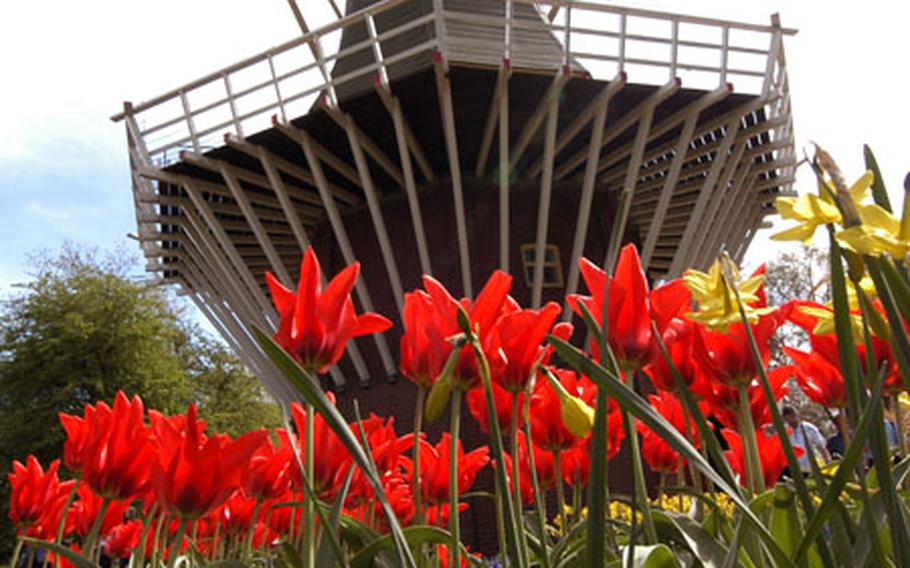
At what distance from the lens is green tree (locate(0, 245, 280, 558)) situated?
57.4ft

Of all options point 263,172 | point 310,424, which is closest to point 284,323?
point 310,424

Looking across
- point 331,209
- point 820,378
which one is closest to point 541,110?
point 331,209

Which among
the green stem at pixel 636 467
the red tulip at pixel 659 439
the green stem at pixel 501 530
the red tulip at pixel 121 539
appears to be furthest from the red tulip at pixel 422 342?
the red tulip at pixel 121 539

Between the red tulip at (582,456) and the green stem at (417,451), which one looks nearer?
the green stem at (417,451)

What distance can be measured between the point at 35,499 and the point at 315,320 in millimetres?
1085

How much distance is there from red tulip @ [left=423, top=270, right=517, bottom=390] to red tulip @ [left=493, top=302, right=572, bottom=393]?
32 millimetres

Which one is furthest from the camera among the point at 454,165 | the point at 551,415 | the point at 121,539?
the point at 454,165

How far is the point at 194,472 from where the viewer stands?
101 centimetres

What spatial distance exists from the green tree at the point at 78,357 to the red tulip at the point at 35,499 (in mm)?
16382

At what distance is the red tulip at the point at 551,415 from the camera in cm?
125

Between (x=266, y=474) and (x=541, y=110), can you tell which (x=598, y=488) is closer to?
(x=266, y=474)

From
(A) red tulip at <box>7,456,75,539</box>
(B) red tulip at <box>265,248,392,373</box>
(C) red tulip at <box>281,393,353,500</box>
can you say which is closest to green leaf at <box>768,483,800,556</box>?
(B) red tulip at <box>265,248,392,373</box>

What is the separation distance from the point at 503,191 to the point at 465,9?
16.6ft

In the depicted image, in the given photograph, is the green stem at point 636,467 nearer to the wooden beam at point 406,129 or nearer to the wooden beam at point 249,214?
the wooden beam at point 406,129
